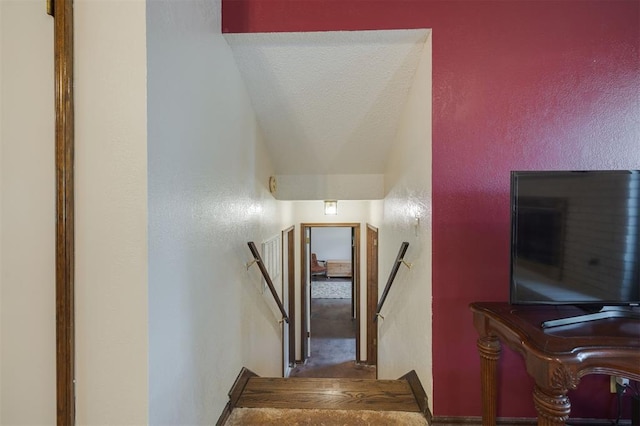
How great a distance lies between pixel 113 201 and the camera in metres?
0.97

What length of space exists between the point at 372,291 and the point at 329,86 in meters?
2.83

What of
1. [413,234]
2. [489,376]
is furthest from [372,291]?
[489,376]

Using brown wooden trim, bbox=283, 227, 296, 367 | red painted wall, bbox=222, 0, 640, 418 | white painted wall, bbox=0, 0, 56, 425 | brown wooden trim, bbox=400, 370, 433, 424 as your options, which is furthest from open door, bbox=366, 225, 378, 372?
white painted wall, bbox=0, 0, 56, 425

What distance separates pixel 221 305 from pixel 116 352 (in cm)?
61

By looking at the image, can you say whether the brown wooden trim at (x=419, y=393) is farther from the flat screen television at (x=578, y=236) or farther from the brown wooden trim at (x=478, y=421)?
the flat screen television at (x=578, y=236)

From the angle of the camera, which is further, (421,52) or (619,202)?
(421,52)

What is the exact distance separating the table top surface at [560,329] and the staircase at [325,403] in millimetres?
758

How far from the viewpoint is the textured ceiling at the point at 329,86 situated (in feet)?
5.73

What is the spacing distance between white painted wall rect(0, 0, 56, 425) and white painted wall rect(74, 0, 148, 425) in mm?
116

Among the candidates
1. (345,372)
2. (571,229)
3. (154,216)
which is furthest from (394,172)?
(345,372)

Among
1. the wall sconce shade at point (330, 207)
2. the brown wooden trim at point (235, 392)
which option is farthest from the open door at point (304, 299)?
the brown wooden trim at point (235, 392)

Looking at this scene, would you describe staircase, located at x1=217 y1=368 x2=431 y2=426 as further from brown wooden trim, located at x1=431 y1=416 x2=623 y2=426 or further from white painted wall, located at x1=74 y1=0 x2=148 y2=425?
white painted wall, located at x1=74 y1=0 x2=148 y2=425

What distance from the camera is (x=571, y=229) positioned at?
3.73ft

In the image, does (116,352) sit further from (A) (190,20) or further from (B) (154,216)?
(A) (190,20)
